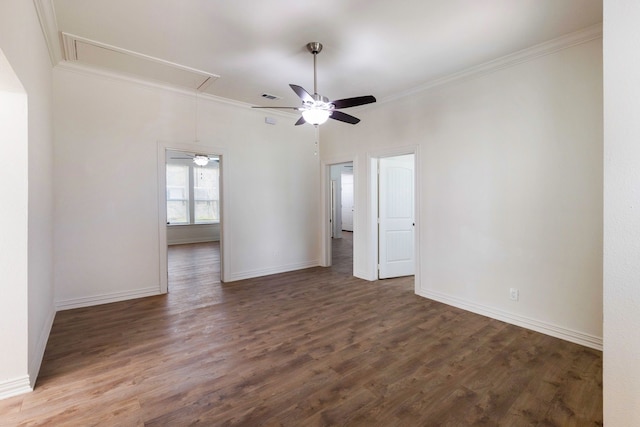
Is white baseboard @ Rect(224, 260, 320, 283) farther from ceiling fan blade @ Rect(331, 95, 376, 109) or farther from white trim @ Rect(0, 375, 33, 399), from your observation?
ceiling fan blade @ Rect(331, 95, 376, 109)

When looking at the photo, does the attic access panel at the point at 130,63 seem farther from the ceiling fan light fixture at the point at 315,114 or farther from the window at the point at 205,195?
Answer: the window at the point at 205,195

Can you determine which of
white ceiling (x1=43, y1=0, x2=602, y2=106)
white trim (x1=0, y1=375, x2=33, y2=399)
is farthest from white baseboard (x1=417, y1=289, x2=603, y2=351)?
white trim (x1=0, y1=375, x2=33, y2=399)

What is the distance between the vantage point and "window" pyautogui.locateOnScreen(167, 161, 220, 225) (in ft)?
30.2

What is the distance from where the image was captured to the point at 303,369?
2379 millimetres

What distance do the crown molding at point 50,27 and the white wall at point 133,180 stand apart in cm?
37

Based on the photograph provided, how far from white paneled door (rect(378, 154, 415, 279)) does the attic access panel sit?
317cm

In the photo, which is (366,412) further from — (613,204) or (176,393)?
(613,204)

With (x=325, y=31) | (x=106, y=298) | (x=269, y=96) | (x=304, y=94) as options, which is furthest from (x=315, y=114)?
(x=106, y=298)

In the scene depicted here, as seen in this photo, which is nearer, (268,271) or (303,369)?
(303,369)

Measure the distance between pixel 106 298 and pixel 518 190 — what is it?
5461mm

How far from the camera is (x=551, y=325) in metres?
3.02

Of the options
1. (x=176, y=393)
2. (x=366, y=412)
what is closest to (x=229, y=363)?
(x=176, y=393)

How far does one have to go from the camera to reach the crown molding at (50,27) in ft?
8.00

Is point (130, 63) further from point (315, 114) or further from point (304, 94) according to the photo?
point (315, 114)
